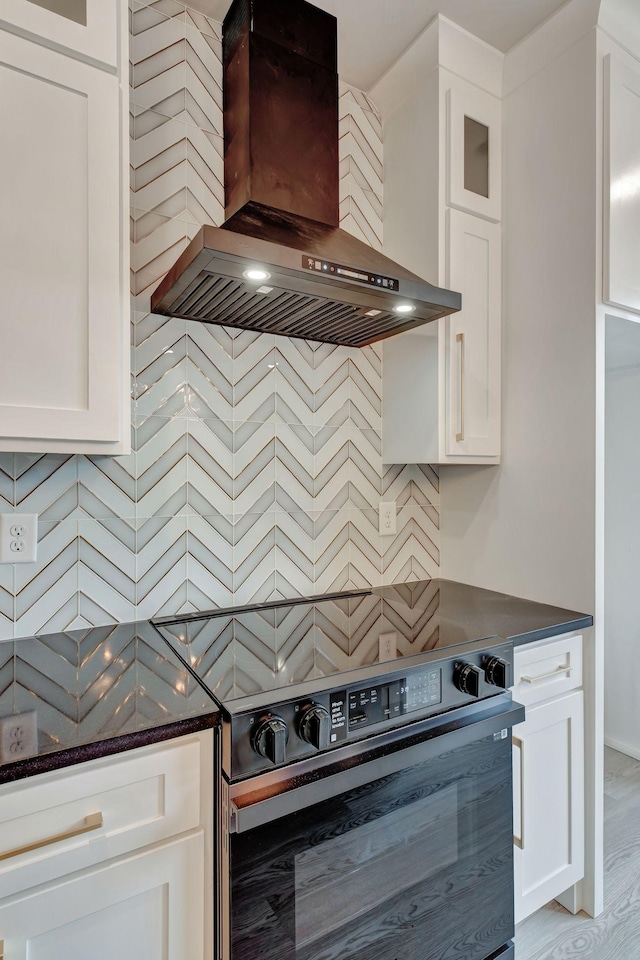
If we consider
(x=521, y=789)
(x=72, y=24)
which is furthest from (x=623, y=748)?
(x=72, y=24)

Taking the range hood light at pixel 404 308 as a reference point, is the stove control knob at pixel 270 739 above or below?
Answer: below

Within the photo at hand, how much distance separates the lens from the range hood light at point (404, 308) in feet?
4.81

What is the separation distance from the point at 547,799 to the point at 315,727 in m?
0.94

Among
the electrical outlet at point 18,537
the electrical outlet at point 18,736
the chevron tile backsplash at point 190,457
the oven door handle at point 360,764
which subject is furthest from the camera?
the chevron tile backsplash at point 190,457

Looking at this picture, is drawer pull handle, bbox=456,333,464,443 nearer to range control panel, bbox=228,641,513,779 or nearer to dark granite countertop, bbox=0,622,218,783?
range control panel, bbox=228,641,513,779

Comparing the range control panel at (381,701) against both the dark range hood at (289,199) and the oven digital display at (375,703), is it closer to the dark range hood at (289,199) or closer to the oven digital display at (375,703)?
the oven digital display at (375,703)

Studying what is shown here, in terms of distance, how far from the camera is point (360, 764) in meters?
1.07

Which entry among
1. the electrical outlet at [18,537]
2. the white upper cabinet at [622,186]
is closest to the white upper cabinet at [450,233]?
the white upper cabinet at [622,186]

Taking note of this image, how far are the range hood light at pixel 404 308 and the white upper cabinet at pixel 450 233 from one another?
0.27 metres

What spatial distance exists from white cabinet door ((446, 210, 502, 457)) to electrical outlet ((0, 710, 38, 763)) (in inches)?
52.7

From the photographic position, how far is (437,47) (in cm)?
167

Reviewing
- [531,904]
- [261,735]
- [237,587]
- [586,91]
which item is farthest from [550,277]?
[531,904]

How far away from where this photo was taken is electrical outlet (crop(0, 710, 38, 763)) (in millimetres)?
815

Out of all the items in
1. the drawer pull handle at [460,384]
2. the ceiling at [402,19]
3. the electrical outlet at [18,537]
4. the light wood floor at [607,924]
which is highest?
the ceiling at [402,19]
